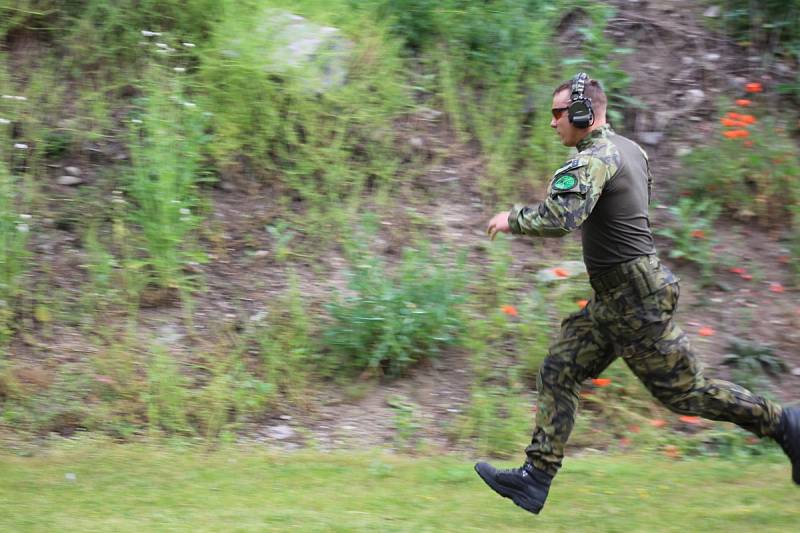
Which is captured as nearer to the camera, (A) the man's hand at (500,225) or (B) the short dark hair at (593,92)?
(A) the man's hand at (500,225)

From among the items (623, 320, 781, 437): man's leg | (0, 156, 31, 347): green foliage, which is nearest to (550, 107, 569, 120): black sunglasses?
(623, 320, 781, 437): man's leg

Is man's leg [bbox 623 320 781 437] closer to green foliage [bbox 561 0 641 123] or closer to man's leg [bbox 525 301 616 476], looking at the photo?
man's leg [bbox 525 301 616 476]

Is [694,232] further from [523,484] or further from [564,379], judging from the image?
[523,484]

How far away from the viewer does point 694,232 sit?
773 centimetres

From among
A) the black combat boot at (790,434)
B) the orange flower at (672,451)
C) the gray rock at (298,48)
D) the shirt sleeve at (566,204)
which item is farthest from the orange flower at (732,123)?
the shirt sleeve at (566,204)

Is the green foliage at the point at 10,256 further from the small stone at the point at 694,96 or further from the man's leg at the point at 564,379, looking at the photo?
the small stone at the point at 694,96

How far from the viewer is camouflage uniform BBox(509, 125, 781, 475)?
4699 mm

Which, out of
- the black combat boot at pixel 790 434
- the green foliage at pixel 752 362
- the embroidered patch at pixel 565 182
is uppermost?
the embroidered patch at pixel 565 182

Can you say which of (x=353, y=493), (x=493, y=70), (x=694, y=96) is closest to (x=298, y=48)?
(x=493, y=70)

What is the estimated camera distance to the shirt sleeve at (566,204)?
4.41 m

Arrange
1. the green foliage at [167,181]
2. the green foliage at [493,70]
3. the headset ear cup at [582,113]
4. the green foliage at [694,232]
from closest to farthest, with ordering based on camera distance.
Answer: the headset ear cup at [582,113] < the green foliage at [167,181] < the green foliage at [694,232] < the green foliage at [493,70]

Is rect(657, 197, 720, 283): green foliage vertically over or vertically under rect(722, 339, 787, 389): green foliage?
over

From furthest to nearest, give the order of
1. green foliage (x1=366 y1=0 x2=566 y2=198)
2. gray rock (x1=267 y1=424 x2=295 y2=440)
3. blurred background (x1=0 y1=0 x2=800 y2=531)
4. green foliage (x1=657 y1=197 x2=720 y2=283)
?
green foliage (x1=366 y1=0 x2=566 y2=198)
green foliage (x1=657 y1=197 x2=720 y2=283)
blurred background (x1=0 y1=0 x2=800 y2=531)
gray rock (x1=267 y1=424 x2=295 y2=440)

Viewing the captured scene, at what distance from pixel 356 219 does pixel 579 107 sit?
3437 millimetres
